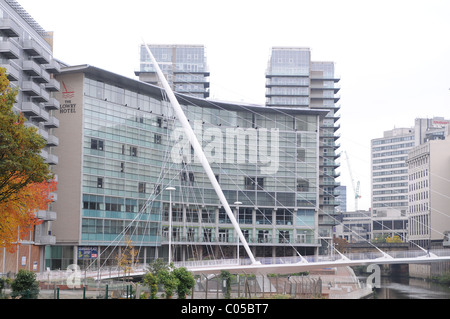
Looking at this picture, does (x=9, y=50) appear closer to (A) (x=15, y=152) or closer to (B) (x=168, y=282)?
(A) (x=15, y=152)

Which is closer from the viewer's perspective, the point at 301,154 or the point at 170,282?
the point at 170,282

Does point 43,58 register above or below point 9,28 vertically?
below

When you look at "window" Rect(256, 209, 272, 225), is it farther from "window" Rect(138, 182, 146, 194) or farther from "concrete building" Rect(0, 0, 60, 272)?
"concrete building" Rect(0, 0, 60, 272)

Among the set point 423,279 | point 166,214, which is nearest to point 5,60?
point 166,214

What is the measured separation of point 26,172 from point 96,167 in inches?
1911

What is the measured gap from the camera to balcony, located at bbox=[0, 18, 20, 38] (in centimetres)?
6781

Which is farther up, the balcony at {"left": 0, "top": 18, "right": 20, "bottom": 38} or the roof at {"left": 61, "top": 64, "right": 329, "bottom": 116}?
the balcony at {"left": 0, "top": 18, "right": 20, "bottom": 38}

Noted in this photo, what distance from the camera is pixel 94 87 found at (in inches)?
3541

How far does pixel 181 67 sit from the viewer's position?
168250 mm

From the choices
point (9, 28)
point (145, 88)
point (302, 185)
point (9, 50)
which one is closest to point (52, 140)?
point (9, 50)

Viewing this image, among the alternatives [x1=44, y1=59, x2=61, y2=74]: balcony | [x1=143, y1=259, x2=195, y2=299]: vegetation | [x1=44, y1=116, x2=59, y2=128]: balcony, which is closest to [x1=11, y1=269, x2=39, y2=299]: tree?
[x1=143, y1=259, x2=195, y2=299]: vegetation

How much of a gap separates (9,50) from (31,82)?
7334mm

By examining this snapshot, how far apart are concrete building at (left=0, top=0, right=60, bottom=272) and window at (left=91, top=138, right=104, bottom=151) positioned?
16.5 feet
